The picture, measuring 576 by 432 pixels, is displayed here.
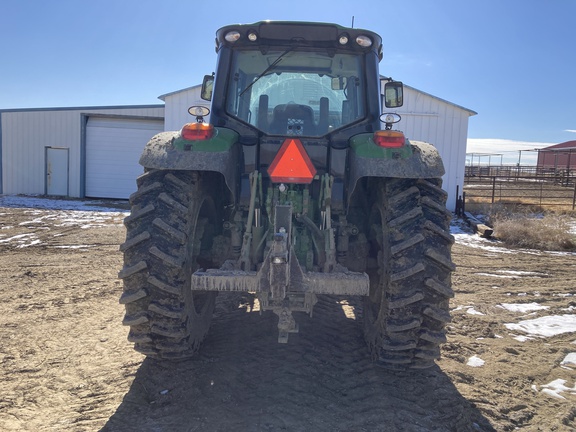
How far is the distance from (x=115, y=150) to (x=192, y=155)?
59.5ft

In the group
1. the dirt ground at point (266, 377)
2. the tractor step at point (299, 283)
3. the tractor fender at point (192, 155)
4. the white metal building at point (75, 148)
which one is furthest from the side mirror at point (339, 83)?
the white metal building at point (75, 148)

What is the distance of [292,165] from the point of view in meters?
3.53

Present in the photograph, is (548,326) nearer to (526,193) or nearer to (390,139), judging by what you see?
(390,139)

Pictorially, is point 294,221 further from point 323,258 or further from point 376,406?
point 376,406

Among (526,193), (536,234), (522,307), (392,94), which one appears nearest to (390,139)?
(392,94)

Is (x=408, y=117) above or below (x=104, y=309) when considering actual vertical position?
above

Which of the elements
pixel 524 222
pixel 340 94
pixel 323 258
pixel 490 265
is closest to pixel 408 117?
pixel 524 222

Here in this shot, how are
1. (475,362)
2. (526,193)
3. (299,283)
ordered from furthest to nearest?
(526,193)
(475,362)
(299,283)

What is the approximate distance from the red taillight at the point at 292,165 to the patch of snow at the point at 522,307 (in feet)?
11.8

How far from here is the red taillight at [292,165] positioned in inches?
139

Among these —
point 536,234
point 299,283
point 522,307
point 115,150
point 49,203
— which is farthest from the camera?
point 115,150

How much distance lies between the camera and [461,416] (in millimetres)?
3143

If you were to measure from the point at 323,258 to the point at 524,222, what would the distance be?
923 cm

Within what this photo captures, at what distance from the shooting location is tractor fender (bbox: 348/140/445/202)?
11.4 ft
